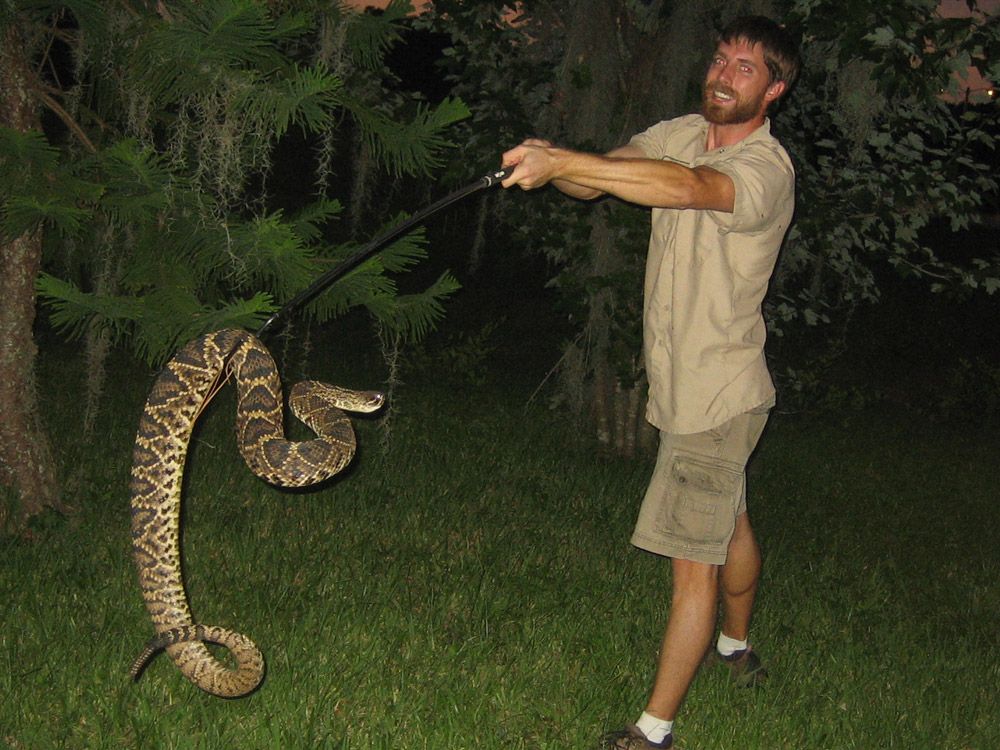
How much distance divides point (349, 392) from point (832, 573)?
15.4ft

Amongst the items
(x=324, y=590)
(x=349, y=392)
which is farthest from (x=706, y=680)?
(x=349, y=392)

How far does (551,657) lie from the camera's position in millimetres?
5145

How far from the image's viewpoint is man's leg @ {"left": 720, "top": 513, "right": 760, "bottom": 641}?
4824mm

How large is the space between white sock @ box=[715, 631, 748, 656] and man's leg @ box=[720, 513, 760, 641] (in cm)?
2

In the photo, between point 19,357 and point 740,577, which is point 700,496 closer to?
point 740,577

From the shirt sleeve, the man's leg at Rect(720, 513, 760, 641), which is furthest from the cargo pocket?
the shirt sleeve

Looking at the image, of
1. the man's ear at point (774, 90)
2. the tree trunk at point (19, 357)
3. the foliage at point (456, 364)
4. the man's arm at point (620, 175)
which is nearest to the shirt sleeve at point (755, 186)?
the man's arm at point (620, 175)

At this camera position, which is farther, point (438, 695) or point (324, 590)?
A: point (324, 590)

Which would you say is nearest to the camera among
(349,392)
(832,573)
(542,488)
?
(349,392)

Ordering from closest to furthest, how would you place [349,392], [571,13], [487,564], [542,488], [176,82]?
[349,392], [176,82], [487,564], [542,488], [571,13]

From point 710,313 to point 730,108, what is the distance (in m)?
0.83

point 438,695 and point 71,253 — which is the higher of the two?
point 71,253

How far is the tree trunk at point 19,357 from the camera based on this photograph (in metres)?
5.37

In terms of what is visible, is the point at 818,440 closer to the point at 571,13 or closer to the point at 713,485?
the point at 571,13
